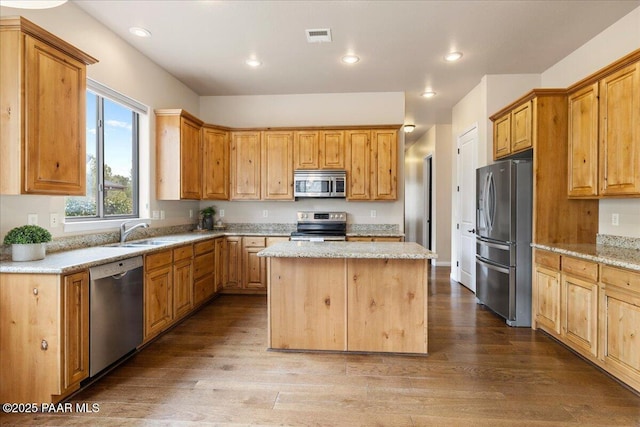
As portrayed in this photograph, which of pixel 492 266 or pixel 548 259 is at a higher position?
pixel 548 259

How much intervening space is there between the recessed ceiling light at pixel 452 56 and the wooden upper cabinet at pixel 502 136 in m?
0.89

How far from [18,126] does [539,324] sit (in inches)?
183

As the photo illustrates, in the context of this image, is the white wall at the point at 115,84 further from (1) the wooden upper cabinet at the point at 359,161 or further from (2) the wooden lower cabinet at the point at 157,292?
(1) the wooden upper cabinet at the point at 359,161

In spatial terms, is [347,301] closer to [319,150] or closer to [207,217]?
[319,150]

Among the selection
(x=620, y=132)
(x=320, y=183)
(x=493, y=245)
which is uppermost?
(x=620, y=132)

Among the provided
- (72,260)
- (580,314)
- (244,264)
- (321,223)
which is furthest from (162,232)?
(580,314)

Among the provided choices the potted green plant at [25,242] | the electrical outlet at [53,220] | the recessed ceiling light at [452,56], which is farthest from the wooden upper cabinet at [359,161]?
the potted green plant at [25,242]

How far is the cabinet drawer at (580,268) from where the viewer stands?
8.74 feet

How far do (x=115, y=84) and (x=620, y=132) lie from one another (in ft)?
15.0

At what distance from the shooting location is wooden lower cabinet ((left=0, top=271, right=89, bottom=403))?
211 centimetres

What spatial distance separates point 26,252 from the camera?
2277 mm

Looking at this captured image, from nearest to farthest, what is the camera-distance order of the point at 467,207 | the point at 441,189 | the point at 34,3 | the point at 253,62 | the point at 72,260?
the point at 34,3
the point at 72,260
the point at 253,62
the point at 467,207
the point at 441,189

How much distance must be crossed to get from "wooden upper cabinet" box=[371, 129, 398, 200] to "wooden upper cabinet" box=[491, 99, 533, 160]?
4.21 ft

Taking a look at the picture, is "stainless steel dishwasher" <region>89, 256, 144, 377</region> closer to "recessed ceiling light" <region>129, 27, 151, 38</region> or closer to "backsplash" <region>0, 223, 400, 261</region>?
"backsplash" <region>0, 223, 400, 261</region>
